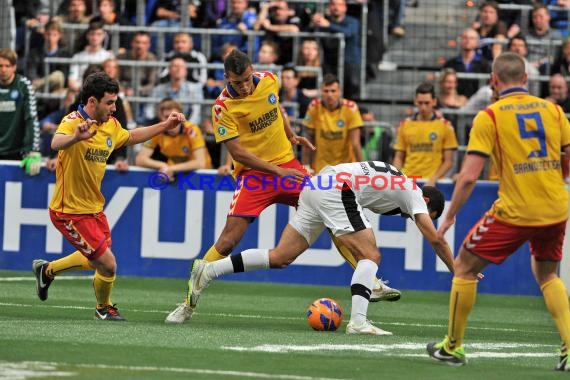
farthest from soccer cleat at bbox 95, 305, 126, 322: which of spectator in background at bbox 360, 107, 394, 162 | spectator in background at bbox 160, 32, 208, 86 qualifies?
spectator in background at bbox 160, 32, 208, 86

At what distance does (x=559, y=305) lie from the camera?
28.3 feet

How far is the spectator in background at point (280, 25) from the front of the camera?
19.2 metres

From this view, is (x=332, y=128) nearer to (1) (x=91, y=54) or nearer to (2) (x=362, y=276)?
(1) (x=91, y=54)

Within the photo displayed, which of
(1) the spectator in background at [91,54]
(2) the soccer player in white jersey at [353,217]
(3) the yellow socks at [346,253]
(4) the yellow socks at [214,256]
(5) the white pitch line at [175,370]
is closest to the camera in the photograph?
(5) the white pitch line at [175,370]

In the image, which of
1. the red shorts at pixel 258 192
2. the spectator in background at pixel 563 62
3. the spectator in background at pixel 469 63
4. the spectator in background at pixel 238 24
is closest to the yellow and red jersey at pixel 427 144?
the spectator in background at pixel 469 63

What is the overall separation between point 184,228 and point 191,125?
1304 millimetres

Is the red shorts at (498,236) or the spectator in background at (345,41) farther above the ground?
the spectator in background at (345,41)

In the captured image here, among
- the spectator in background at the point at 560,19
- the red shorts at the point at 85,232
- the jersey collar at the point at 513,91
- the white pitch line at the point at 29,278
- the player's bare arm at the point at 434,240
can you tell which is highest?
the spectator in background at the point at 560,19

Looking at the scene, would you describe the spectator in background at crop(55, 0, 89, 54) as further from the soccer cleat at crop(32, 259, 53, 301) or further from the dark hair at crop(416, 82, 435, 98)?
the soccer cleat at crop(32, 259, 53, 301)

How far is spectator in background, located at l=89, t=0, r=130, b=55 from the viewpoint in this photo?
64.2ft

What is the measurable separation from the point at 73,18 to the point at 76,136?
1008 cm

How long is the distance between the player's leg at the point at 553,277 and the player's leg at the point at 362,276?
6.75 feet

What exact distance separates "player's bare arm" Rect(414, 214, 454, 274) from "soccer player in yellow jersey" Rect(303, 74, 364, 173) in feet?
18.3

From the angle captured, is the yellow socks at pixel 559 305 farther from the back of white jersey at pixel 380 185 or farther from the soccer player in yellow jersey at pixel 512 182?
the back of white jersey at pixel 380 185
